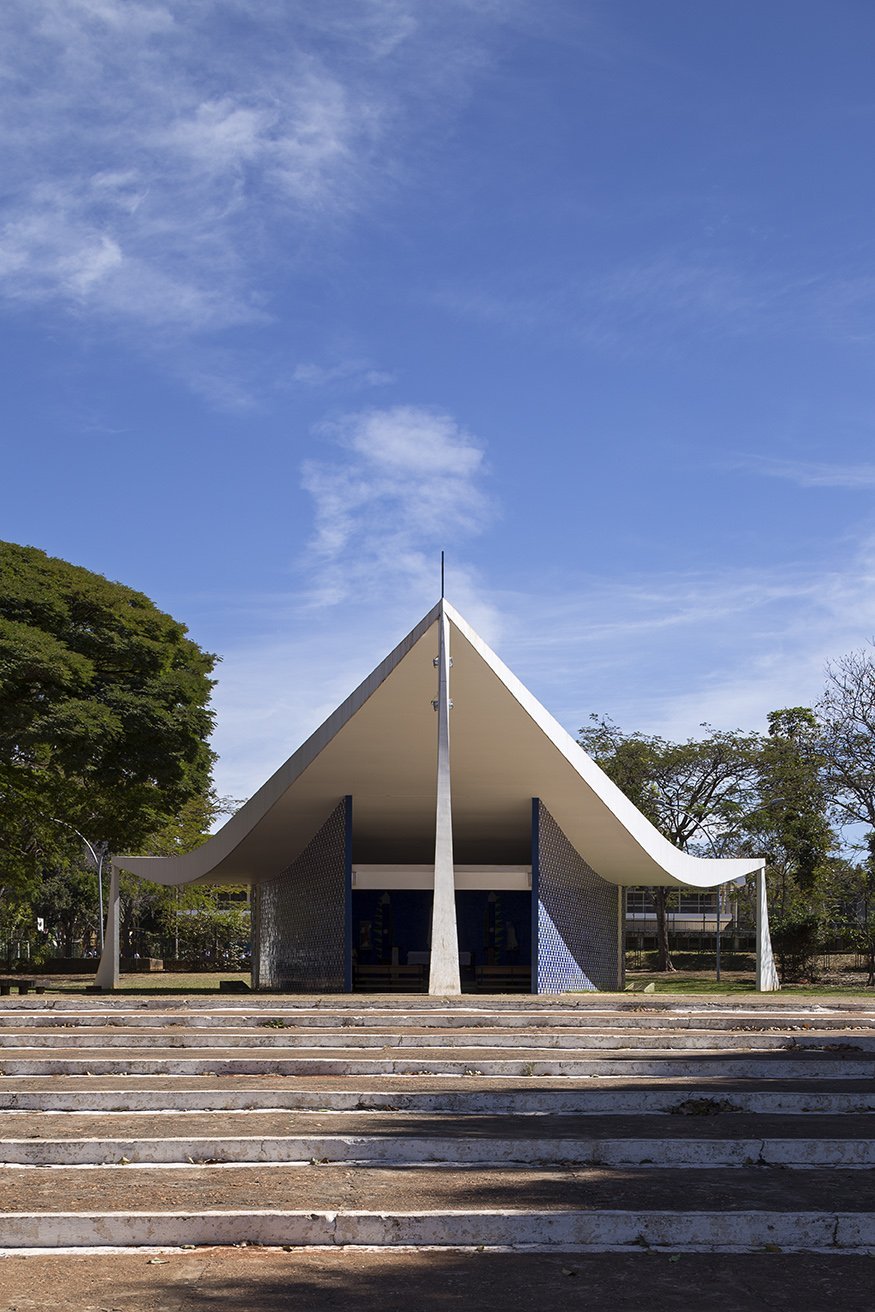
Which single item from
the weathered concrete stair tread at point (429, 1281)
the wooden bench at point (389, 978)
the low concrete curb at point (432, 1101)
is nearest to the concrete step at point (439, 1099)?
the low concrete curb at point (432, 1101)

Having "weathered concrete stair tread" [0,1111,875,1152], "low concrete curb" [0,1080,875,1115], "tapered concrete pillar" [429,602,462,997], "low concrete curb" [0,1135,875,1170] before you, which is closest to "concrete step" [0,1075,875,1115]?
"low concrete curb" [0,1080,875,1115]

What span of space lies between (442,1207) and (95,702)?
19.9m

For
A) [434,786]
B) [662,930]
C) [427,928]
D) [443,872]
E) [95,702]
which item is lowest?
[662,930]

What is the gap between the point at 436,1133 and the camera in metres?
6.93

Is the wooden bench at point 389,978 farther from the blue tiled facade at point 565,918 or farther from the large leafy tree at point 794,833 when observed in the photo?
the large leafy tree at point 794,833

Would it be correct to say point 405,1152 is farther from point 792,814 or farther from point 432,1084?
point 792,814

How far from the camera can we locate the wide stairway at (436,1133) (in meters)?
5.17

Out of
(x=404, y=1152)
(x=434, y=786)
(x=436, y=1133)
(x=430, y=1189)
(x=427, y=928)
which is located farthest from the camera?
(x=427, y=928)

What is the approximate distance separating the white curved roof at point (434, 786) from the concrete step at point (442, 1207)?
43.5 feet

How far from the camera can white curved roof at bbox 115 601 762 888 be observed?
20.1m

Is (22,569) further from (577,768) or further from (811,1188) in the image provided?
(811,1188)

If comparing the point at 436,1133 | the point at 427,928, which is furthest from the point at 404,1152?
the point at 427,928

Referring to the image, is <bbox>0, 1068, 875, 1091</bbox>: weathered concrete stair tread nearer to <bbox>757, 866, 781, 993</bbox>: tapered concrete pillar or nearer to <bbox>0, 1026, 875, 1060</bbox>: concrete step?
<bbox>0, 1026, 875, 1060</bbox>: concrete step

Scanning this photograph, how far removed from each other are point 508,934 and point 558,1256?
26592 mm
